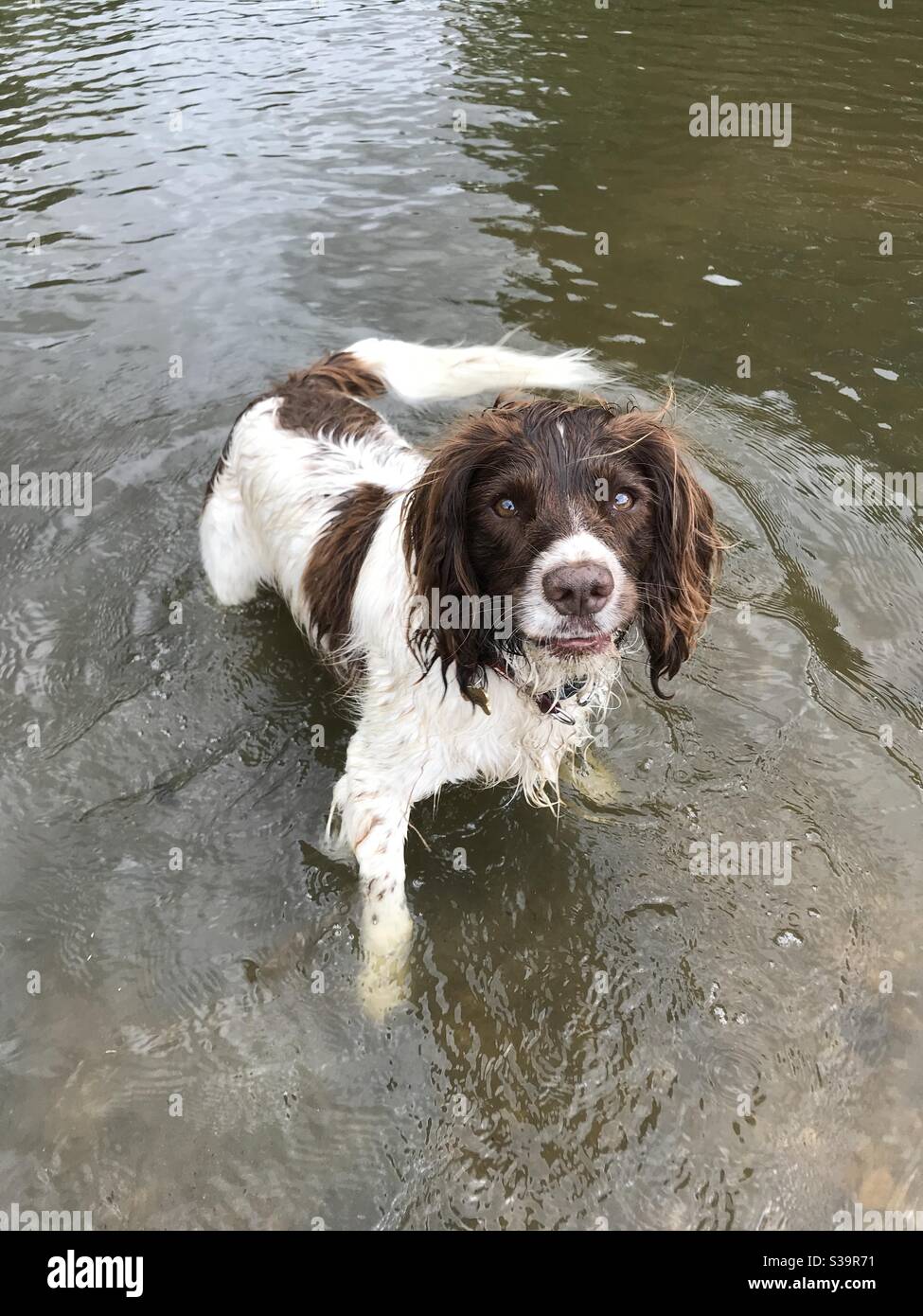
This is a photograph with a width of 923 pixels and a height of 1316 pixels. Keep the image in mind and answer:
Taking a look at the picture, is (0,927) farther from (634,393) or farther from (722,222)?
(722,222)

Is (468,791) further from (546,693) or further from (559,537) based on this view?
(559,537)

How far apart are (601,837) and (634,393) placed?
357cm

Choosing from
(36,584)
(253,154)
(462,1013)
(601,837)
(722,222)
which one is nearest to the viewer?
(462,1013)

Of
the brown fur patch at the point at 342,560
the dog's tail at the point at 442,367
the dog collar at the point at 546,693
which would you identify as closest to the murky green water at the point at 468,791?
the brown fur patch at the point at 342,560

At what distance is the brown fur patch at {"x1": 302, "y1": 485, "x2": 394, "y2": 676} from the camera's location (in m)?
3.76

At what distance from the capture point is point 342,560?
12.5ft

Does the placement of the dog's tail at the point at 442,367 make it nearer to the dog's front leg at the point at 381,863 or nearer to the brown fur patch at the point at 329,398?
the brown fur patch at the point at 329,398

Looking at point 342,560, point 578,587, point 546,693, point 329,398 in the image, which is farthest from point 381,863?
point 329,398

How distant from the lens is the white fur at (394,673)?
130 inches

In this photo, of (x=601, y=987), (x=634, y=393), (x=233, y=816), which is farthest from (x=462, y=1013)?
(x=634, y=393)

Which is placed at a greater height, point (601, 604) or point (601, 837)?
point (601, 604)

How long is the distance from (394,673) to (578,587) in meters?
1.17

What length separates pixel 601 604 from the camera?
2.53 meters

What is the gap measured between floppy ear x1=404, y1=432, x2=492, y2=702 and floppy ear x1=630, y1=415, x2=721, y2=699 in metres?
0.55
